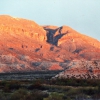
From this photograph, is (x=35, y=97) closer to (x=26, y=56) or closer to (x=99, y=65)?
(x=99, y=65)

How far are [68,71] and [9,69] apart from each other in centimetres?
11136

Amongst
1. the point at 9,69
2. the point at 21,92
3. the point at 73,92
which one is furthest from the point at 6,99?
the point at 9,69

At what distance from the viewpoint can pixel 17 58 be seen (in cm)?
Result: 18562

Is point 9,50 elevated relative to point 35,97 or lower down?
elevated

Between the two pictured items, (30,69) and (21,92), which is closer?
(21,92)

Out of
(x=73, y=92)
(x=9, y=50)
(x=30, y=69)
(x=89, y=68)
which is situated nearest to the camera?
(x=73, y=92)

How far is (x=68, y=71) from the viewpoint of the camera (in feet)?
202

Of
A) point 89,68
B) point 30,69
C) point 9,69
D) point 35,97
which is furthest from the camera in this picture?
point 30,69

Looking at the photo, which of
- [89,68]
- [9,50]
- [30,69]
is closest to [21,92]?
[89,68]

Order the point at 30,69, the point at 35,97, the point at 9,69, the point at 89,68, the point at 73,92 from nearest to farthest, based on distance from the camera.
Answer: the point at 35,97
the point at 73,92
the point at 89,68
the point at 9,69
the point at 30,69

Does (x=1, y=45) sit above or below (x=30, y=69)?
above

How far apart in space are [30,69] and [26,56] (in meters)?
13.3

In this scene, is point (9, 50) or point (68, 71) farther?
point (9, 50)

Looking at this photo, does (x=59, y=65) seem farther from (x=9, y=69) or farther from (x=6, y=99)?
(x=6, y=99)
